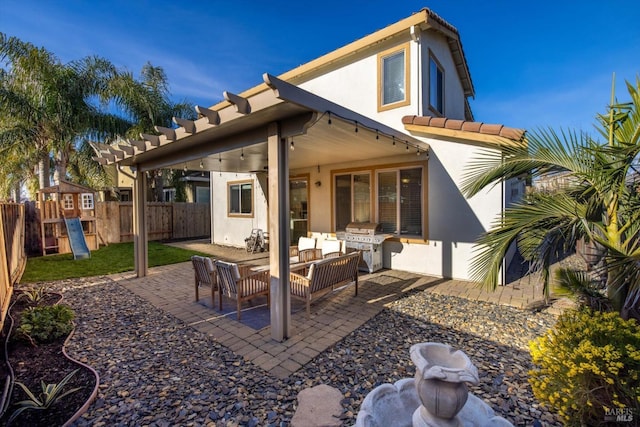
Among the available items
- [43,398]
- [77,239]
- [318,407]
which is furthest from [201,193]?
[318,407]

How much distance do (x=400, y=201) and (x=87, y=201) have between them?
38.4 ft

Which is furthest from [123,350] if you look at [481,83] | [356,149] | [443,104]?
[481,83]

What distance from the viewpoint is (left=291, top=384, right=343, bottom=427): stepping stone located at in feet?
7.91

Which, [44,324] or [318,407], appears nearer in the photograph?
[318,407]

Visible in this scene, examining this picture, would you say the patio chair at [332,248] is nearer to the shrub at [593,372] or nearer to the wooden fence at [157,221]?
the shrub at [593,372]

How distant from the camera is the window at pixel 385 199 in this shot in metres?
7.27

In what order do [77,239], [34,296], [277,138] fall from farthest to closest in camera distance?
[77,239]
[34,296]
[277,138]

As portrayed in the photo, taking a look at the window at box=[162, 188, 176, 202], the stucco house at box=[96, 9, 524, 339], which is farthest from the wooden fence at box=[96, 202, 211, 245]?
the stucco house at box=[96, 9, 524, 339]

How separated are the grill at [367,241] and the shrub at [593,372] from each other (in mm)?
5034

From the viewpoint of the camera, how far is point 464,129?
19.6 feet

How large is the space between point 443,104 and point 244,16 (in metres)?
6.98

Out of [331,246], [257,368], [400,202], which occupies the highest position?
[400,202]

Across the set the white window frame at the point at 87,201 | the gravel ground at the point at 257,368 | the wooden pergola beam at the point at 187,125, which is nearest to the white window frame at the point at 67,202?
the white window frame at the point at 87,201

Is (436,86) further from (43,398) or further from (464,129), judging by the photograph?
(43,398)
